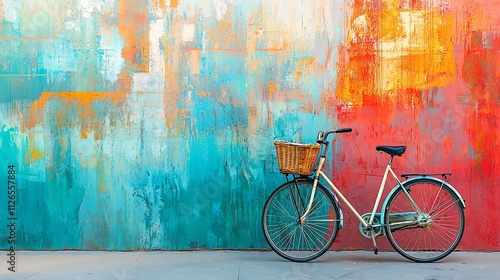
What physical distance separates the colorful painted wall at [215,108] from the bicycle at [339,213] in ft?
0.70

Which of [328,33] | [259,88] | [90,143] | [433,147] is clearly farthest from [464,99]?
[90,143]

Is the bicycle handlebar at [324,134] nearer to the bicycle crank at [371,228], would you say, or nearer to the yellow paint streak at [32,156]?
the bicycle crank at [371,228]

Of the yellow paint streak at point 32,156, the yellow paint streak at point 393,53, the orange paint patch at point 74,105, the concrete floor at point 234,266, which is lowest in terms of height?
the concrete floor at point 234,266

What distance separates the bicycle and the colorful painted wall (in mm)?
213

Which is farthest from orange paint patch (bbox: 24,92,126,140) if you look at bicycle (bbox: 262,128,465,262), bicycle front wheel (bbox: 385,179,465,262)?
bicycle front wheel (bbox: 385,179,465,262)

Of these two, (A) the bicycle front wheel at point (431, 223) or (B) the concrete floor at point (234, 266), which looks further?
(A) the bicycle front wheel at point (431, 223)

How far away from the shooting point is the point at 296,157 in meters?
6.44

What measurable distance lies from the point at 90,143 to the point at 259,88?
188cm

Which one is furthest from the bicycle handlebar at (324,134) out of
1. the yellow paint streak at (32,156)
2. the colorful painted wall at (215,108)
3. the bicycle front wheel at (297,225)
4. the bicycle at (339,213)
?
the yellow paint streak at (32,156)

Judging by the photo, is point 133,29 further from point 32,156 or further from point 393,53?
point 393,53

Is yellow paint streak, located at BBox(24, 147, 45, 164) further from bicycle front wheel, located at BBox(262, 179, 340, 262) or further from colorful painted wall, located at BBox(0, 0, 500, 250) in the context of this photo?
bicycle front wheel, located at BBox(262, 179, 340, 262)

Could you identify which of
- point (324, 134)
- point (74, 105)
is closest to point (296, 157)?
point (324, 134)

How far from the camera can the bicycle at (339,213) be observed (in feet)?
21.6

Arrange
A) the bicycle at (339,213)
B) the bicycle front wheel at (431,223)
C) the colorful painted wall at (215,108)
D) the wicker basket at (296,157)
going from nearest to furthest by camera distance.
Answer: the wicker basket at (296,157)
the bicycle at (339,213)
the bicycle front wheel at (431,223)
the colorful painted wall at (215,108)
